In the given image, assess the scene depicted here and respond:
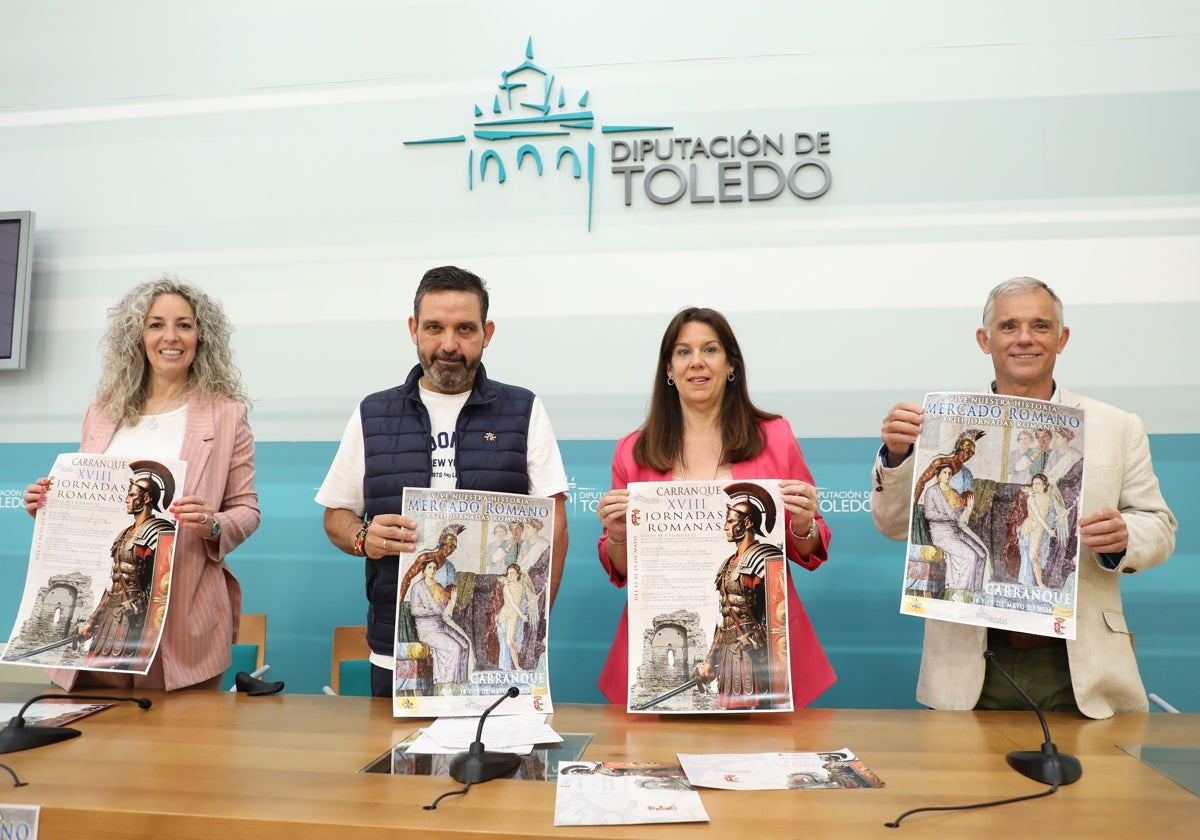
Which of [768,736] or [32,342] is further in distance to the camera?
[32,342]

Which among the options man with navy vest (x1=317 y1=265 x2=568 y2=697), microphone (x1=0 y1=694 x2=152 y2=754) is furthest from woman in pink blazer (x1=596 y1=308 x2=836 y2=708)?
microphone (x1=0 y1=694 x2=152 y2=754)

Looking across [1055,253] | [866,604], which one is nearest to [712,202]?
[1055,253]

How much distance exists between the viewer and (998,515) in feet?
6.24

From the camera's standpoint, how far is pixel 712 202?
3.46 m

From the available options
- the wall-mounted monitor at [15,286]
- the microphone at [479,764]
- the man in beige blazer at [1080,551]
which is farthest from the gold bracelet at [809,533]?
the wall-mounted monitor at [15,286]

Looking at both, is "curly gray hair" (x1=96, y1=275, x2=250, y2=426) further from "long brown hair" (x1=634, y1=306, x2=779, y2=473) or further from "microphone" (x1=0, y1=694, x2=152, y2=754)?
"long brown hair" (x1=634, y1=306, x2=779, y2=473)

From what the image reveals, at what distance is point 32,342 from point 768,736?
3703 mm

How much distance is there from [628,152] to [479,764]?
2670 mm

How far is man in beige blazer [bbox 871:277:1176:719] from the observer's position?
1993 mm

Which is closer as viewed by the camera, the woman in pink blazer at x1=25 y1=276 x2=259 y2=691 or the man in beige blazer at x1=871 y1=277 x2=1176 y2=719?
the man in beige blazer at x1=871 y1=277 x2=1176 y2=719

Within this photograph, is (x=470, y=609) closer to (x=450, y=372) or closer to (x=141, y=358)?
(x=450, y=372)

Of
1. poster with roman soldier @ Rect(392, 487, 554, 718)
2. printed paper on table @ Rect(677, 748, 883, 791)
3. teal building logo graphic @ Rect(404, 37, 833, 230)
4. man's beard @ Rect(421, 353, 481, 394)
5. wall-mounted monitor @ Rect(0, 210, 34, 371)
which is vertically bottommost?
printed paper on table @ Rect(677, 748, 883, 791)

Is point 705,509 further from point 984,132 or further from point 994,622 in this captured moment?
point 984,132

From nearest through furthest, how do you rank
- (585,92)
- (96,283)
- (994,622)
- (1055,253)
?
(994,622) → (1055,253) → (585,92) → (96,283)
